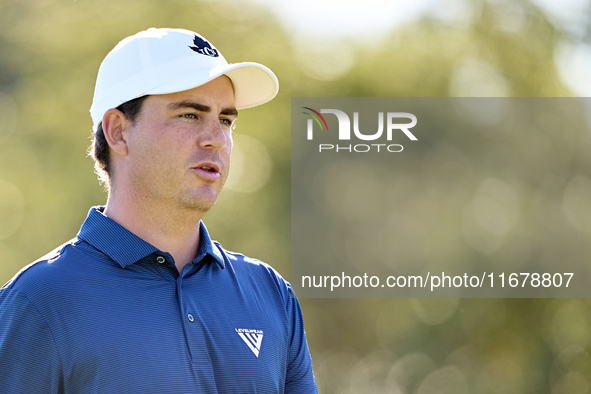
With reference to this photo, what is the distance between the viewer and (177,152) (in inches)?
62.2

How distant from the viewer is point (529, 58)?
22.4 feet

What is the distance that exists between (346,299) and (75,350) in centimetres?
532

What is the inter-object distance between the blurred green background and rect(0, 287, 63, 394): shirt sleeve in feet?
16.8

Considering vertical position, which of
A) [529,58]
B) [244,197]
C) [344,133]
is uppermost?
[529,58]

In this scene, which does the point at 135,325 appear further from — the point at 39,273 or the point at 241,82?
the point at 241,82

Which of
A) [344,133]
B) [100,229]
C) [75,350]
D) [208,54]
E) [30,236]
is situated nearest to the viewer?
[75,350]

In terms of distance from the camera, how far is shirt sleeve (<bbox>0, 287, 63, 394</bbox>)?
4.28 feet

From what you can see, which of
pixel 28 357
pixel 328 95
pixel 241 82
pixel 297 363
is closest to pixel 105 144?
pixel 241 82

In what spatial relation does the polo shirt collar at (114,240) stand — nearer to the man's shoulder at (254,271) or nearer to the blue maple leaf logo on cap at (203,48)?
the man's shoulder at (254,271)

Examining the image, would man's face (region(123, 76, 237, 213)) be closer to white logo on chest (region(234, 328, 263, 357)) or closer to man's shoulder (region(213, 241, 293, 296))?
man's shoulder (region(213, 241, 293, 296))

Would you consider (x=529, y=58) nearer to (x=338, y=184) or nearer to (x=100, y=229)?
(x=338, y=184)

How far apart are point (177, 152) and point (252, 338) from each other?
1.57 feet

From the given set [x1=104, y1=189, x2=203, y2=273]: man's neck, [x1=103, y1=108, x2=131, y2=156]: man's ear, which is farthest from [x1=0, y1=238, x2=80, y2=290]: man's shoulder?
[x1=103, y1=108, x2=131, y2=156]: man's ear

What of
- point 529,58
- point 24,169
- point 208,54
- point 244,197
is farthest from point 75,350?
point 529,58
